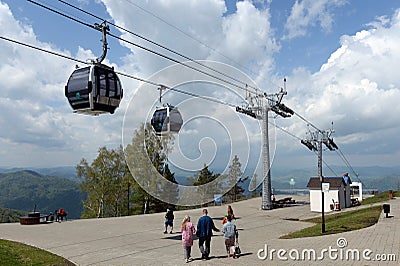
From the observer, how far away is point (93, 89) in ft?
32.3

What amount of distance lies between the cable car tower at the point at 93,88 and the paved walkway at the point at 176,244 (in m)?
5.11

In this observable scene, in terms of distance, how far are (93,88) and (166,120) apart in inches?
204

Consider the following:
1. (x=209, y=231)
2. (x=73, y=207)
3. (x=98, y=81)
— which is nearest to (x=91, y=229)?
(x=209, y=231)

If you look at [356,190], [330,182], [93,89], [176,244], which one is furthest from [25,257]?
[356,190]

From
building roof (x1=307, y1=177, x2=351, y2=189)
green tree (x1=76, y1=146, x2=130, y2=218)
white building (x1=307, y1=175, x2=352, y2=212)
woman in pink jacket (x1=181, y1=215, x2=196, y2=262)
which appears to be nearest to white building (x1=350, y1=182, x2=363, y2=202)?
building roof (x1=307, y1=177, x2=351, y2=189)

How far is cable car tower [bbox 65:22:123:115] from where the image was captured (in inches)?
388

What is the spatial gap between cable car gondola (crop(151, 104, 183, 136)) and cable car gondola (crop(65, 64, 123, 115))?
4.32 m

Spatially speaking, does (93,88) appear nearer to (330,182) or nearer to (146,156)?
(146,156)

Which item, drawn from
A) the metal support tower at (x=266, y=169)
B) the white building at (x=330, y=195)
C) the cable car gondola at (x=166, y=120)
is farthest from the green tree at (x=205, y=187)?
the cable car gondola at (x=166, y=120)

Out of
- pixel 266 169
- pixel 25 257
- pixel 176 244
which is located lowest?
pixel 176 244

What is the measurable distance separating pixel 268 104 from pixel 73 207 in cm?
14628

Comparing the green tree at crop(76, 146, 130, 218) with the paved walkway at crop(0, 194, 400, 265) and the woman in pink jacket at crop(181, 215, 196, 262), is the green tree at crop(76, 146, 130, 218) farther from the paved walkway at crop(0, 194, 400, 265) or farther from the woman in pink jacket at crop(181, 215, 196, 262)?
the woman in pink jacket at crop(181, 215, 196, 262)

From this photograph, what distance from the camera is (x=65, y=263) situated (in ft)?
34.3

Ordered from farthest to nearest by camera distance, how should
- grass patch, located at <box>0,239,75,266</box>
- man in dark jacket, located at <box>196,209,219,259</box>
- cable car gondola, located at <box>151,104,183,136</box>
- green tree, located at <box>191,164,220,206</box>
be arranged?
green tree, located at <box>191,164,220,206</box>, cable car gondola, located at <box>151,104,183,136</box>, man in dark jacket, located at <box>196,209,219,259</box>, grass patch, located at <box>0,239,75,266</box>
